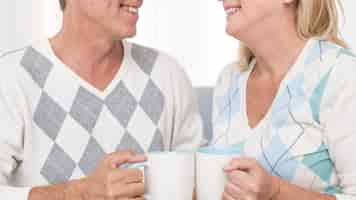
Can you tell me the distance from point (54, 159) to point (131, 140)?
0.68 ft

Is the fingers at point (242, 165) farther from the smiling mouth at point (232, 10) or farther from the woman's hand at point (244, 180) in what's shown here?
the smiling mouth at point (232, 10)

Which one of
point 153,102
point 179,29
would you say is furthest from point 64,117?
point 179,29

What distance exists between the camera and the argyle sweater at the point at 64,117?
1.54 metres

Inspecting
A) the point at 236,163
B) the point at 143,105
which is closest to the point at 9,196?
the point at 143,105

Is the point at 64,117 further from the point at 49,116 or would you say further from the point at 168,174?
the point at 168,174

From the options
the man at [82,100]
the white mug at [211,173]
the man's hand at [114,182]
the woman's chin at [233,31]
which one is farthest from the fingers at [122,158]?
the woman's chin at [233,31]

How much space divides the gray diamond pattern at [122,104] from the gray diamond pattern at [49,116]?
0.43 feet

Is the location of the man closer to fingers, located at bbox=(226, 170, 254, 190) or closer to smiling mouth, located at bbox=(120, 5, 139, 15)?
smiling mouth, located at bbox=(120, 5, 139, 15)

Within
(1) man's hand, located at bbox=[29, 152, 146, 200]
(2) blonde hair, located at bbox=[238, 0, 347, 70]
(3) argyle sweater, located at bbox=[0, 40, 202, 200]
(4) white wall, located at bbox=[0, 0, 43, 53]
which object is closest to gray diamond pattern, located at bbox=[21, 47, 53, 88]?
(3) argyle sweater, located at bbox=[0, 40, 202, 200]

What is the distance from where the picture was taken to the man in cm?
156

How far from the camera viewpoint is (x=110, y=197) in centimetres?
120

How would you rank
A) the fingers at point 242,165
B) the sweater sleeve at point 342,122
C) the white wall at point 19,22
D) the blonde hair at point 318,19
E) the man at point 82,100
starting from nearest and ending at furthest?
the fingers at point 242,165
the sweater sleeve at point 342,122
the blonde hair at point 318,19
the man at point 82,100
the white wall at point 19,22

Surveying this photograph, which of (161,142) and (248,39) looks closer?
(248,39)

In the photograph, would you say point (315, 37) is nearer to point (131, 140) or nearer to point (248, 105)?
point (248, 105)
